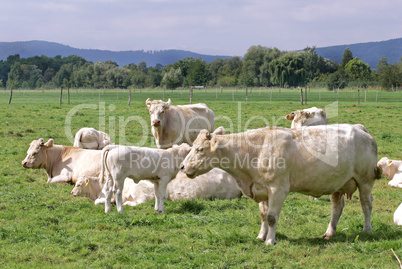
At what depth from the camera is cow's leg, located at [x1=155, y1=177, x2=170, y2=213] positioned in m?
8.51

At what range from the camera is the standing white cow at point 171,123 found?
1290 cm

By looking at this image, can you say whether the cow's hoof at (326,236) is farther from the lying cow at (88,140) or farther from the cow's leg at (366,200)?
the lying cow at (88,140)

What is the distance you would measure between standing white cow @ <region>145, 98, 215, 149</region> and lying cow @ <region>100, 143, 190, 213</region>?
3842mm

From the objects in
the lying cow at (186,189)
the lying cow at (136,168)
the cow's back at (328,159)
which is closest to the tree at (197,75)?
the lying cow at (186,189)

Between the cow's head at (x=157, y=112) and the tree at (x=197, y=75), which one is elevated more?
the tree at (x=197, y=75)

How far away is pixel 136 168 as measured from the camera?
852cm

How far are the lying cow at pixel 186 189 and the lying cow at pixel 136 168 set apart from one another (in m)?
0.52

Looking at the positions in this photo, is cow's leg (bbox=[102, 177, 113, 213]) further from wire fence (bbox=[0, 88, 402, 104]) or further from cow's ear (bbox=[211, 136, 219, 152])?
wire fence (bbox=[0, 88, 402, 104])

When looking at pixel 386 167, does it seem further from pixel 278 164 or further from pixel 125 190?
A: pixel 125 190

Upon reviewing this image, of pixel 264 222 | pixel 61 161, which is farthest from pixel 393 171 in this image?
pixel 61 161

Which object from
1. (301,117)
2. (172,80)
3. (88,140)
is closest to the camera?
(301,117)

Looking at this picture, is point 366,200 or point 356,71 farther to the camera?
point 356,71

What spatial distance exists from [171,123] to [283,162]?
289 inches

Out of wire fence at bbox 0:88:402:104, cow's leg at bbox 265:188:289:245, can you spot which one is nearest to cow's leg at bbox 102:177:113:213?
cow's leg at bbox 265:188:289:245
